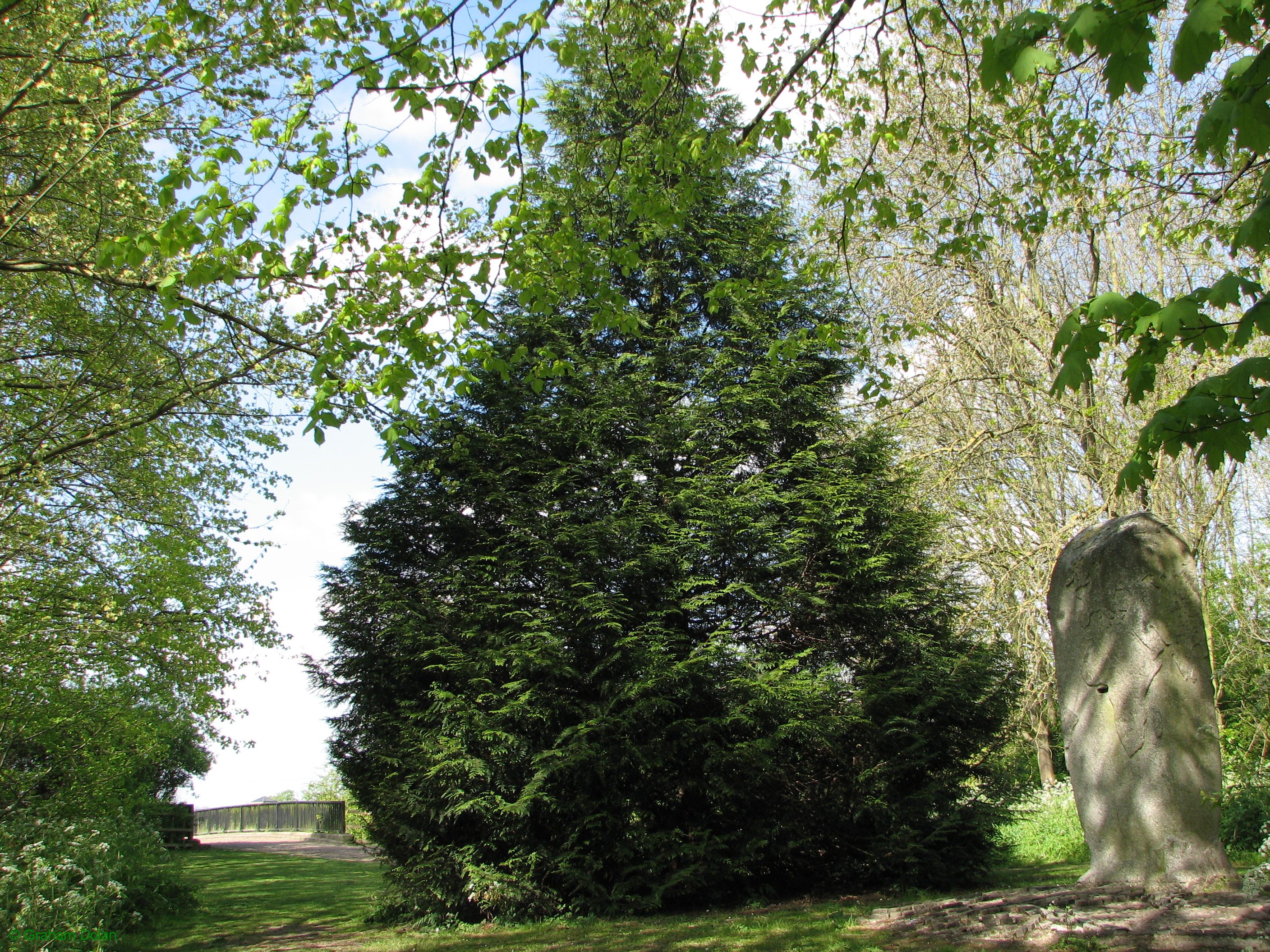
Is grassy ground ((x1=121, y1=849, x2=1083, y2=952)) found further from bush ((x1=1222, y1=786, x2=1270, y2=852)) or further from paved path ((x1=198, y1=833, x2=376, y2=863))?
paved path ((x1=198, y1=833, x2=376, y2=863))

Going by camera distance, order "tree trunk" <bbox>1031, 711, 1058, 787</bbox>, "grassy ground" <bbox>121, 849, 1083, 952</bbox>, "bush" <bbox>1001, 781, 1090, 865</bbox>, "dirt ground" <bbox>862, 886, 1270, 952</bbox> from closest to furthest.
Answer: "dirt ground" <bbox>862, 886, 1270, 952</bbox>, "grassy ground" <bbox>121, 849, 1083, 952</bbox>, "bush" <bbox>1001, 781, 1090, 865</bbox>, "tree trunk" <bbox>1031, 711, 1058, 787</bbox>

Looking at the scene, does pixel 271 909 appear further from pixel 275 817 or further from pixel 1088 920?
pixel 275 817

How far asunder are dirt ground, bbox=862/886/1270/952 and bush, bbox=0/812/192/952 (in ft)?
21.7

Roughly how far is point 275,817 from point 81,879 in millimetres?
26148

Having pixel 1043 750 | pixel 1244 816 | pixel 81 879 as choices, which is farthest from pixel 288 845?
pixel 1244 816

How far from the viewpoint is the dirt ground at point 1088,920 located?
4.86 meters

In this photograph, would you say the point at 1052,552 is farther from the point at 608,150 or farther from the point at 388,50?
the point at 388,50

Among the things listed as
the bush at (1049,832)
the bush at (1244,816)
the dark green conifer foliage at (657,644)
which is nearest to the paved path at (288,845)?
the dark green conifer foliage at (657,644)

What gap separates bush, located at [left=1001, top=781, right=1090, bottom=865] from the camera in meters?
11.3

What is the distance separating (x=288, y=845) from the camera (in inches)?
→ 914

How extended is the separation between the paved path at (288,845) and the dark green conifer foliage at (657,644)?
9323 millimetres

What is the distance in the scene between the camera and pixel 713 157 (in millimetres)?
6227

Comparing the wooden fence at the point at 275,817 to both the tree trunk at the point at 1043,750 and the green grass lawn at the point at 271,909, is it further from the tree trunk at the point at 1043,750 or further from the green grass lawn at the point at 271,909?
the tree trunk at the point at 1043,750

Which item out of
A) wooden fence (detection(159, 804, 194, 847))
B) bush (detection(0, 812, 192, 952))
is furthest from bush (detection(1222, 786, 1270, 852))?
wooden fence (detection(159, 804, 194, 847))
